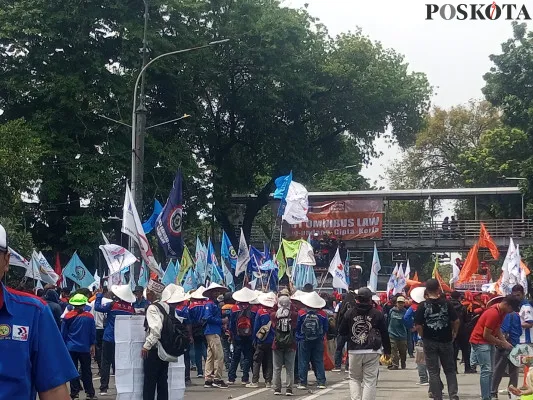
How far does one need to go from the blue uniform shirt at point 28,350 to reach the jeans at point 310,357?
42.5 feet

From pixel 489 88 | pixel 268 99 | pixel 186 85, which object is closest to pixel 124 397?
pixel 186 85

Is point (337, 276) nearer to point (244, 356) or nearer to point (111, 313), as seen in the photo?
point (244, 356)

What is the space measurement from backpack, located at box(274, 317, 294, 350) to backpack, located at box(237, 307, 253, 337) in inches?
49.6

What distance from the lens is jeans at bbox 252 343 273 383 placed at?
54.7ft

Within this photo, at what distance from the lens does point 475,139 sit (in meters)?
64.1

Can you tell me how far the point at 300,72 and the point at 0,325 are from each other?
40.8 m

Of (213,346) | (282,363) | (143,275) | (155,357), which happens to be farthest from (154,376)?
(143,275)

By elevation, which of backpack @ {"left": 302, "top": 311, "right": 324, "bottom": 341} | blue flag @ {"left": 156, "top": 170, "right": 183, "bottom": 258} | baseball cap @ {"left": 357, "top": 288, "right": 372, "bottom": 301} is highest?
blue flag @ {"left": 156, "top": 170, "right": 183, "bottom": 258}

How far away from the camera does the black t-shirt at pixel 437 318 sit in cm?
1188

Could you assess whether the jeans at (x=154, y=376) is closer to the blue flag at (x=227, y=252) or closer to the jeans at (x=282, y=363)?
the jeans at (x=282, y=363)

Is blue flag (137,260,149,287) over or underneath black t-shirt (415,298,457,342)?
over

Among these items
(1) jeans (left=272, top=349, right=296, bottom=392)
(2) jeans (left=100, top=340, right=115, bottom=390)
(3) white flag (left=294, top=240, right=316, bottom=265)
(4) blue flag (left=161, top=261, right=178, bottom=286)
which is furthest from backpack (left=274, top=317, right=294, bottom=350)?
(3) white flag (left=294, top=240, right=316, bottom=265)

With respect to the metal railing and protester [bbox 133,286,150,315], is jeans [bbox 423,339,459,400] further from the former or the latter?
the metal railing

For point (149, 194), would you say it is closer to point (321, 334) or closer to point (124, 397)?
point (321, 334)
